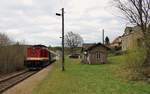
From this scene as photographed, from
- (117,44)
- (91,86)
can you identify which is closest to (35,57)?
(91,86)

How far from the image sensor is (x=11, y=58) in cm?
4969

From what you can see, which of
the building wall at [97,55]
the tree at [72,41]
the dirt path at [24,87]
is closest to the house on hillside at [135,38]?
the building wall at [97,55]

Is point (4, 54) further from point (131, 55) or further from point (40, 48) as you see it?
point (131, 55)

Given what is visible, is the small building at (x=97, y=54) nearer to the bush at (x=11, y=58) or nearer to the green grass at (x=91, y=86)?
the bush at (x=11, y=58)

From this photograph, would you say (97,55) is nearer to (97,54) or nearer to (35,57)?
(97,54)

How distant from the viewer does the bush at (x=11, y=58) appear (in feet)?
151

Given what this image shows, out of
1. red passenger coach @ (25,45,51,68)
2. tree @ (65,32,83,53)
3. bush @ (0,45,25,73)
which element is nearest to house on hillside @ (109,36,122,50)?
tree @ (65,32,83,53)

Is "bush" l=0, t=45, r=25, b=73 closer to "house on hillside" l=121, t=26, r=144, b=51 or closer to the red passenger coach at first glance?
the red passenger coach

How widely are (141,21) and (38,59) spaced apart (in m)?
19.9

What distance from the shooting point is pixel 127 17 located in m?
42.6

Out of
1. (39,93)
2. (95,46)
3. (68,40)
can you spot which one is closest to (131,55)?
(39,93)

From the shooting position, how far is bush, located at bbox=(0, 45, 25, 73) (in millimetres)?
46078

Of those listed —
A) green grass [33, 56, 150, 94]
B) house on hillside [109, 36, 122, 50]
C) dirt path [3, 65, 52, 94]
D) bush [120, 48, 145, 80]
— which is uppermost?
house on hillside [109, 36, 122, 50]

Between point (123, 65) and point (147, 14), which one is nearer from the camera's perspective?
point (123, 65)
